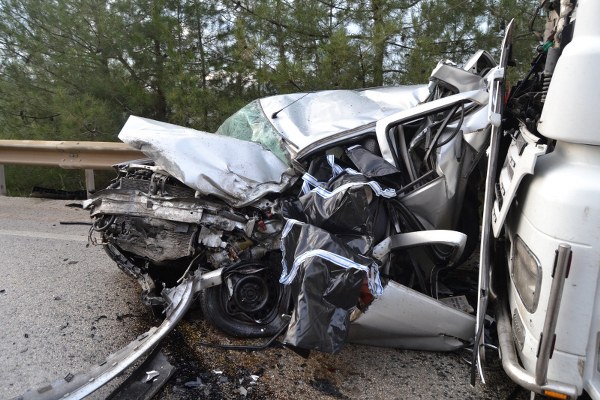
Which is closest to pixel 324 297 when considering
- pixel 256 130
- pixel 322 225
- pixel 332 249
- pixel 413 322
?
pixel 332 249

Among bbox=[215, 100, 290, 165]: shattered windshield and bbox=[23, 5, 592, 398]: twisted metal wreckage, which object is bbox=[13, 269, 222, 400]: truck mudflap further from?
bbox=[215, 100, 290, 165]: shattered windshield

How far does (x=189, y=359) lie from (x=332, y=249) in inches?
45.5

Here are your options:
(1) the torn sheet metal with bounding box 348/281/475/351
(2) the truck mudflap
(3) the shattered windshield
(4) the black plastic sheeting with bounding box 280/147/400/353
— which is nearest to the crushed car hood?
(3) the shattered windshield

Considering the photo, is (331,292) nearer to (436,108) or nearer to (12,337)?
(436,108)

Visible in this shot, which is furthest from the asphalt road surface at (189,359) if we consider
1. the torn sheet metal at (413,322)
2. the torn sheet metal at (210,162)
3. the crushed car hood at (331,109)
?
the crushed car hood at (331,109)

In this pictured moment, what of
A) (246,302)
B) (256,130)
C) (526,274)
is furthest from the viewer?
(256,130)

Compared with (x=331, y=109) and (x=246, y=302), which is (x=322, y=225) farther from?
(x=331, y=109)

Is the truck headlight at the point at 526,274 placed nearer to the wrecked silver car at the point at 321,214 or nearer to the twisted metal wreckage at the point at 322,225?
the twisted metal wreckage at the point at 322,225

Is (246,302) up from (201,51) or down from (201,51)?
down

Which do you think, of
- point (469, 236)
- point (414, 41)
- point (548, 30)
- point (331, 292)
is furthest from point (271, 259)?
point (414, 41)

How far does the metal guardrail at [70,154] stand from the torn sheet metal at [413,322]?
4.33 metres

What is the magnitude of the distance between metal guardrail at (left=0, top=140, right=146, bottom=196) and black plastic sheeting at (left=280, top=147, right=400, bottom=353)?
4.06 metres

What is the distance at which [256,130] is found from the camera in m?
4.05

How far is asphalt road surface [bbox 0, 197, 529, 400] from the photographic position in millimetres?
2607
